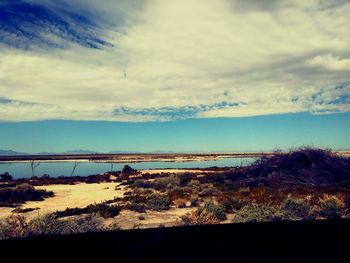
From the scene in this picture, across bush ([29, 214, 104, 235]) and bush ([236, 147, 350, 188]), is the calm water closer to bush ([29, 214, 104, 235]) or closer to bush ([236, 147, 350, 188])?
bush ([236, 147, 350, 188])

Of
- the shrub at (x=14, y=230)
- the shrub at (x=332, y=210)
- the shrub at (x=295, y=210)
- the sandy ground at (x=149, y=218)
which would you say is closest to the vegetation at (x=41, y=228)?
the shrub at (x=14, y=230)

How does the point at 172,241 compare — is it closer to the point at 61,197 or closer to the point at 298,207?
the point at 298,207

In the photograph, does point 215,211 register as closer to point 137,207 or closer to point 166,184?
point 137,207

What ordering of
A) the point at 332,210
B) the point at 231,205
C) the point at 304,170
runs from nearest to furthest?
the point at 332,210 → the point at 231,205 → the point at 304,170

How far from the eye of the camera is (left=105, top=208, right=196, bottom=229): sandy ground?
41.9 feet

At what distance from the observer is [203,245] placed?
6.32ft

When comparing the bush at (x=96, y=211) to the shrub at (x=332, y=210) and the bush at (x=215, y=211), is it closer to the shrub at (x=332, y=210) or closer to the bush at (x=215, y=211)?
the bush at (x=215, y=211)

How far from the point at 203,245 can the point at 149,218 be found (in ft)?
42.2

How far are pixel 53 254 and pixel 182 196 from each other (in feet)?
60.7

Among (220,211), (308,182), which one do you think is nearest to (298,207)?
(220,211)

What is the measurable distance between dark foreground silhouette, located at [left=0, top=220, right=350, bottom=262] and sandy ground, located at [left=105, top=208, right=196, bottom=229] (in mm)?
10530

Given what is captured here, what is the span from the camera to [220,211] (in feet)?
44.1

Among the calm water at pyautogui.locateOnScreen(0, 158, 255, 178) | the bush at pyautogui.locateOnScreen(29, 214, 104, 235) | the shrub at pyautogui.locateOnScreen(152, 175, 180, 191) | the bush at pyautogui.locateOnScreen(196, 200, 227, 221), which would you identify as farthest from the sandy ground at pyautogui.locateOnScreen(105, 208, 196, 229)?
the calm water at pyautogui.locateOnScreen(0, 158, 255, 178)

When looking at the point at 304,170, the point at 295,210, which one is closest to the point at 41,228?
the point at 295,210
